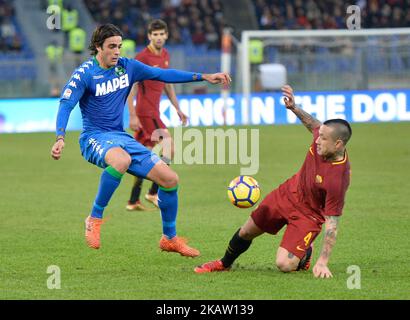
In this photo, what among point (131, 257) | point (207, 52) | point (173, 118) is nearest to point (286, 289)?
point (131, 257)

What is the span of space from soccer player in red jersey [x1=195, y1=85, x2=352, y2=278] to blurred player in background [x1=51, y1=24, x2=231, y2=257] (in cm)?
80

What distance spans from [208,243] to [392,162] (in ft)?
25.2

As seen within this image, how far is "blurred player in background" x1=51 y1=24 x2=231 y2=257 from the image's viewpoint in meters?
8.74

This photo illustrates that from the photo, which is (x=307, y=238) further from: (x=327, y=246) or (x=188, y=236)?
(x=188, y=236)

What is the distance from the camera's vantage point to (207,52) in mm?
30328

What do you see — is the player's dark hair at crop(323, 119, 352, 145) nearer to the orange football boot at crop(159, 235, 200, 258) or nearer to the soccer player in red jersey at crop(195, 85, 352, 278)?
the soccer player in red jersey at crop(195, 85, 352, 278)

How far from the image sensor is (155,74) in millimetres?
9289

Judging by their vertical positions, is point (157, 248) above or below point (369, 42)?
below

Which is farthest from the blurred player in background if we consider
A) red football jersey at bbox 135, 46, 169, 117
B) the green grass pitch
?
red football jersey at bbox 135, 46, 169, 117

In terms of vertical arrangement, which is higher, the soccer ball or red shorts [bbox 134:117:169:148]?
red shorts [bbox 134:117:169:148]

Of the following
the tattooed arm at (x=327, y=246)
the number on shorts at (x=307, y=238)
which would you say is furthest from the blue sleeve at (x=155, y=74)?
the tattooed arm at (x=327, y=246)

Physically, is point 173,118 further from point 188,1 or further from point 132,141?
point 132,141

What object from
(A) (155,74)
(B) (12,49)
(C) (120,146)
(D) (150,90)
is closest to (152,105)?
(D) (150,90)

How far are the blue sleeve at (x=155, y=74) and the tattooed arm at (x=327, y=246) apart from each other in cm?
205
